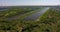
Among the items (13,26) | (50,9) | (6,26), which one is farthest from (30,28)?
(50,9)

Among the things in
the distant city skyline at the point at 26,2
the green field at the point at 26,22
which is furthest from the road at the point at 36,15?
the distant city skyline at the point at 26,2

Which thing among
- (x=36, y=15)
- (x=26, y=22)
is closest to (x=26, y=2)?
(x=36, y=15)

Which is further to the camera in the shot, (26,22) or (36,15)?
(36,15)

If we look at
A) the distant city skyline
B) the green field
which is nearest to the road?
the green field

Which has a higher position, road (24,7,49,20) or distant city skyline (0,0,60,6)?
distant city skyline (0,0,60,6)

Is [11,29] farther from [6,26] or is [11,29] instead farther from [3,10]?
[3,10]

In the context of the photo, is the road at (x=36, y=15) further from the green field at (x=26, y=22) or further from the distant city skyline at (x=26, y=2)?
the distant city skyline at (x=26, y=2)

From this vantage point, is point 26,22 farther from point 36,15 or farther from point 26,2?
point 26,2

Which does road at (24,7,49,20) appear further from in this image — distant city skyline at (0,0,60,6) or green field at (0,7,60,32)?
distant city skyline at (0,0,60,6)
